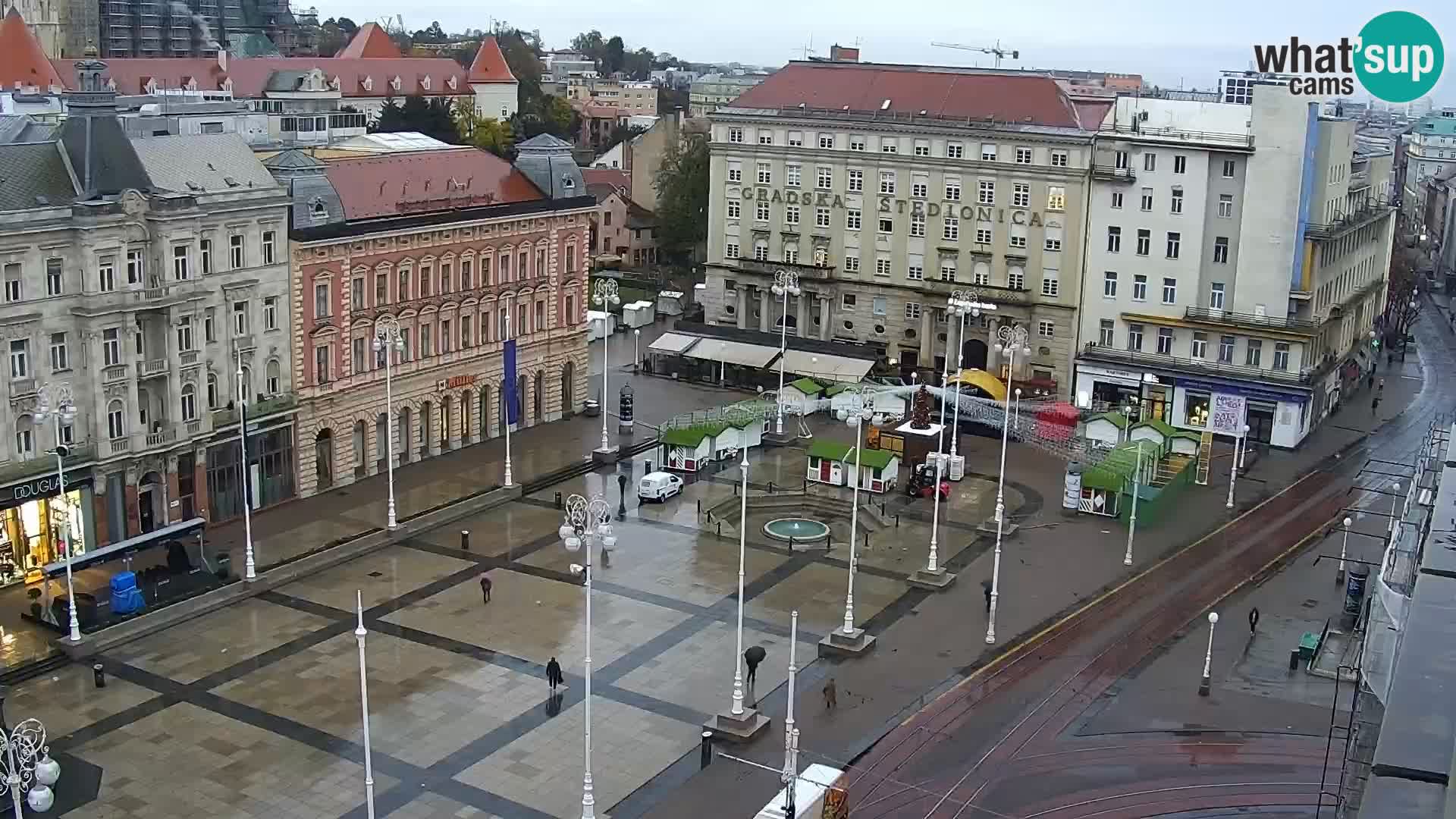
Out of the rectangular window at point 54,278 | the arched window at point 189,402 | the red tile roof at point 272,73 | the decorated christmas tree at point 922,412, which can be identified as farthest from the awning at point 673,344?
the red tile roof at point 272,73

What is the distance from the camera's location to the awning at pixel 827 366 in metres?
91.1

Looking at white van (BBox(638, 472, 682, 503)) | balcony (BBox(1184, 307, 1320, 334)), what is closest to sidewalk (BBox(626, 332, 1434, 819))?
balcony (BBox(1184, 307, 1320, 334))

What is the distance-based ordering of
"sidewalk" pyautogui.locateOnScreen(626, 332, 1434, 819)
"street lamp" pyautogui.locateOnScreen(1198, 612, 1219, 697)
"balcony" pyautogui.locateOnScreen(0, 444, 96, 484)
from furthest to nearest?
"balcony" pyautogui.locateOnScreen(0, 444, 96, 484) → "street lamp" pyautogui.locateOnScreen(1198, 612, 1219, 697) → "sidewalk" pyautogui.locateOnScreen(626, 332, 1434, 819)

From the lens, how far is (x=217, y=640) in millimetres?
51094

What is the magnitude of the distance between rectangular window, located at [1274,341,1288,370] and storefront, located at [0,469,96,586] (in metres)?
60.8

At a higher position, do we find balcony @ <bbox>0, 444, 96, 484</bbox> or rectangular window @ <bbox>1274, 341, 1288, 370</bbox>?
rectangular window @ <bbox>1274, 341, 1288, 370</bbox>

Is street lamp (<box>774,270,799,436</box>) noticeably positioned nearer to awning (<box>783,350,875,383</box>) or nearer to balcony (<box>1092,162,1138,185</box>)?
awning (<box>783,350,875,383</box>)

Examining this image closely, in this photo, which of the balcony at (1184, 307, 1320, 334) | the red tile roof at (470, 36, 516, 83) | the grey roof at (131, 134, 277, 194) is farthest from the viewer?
the red tile roof at (470, 36, 516, 83)

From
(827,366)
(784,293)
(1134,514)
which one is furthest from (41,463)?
(827,366)

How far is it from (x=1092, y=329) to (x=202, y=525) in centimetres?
5266

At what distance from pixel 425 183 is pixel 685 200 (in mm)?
56734

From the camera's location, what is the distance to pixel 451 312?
7438cm

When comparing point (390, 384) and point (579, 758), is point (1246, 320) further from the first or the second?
point (579, 758)

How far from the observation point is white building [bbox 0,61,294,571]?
180ft
